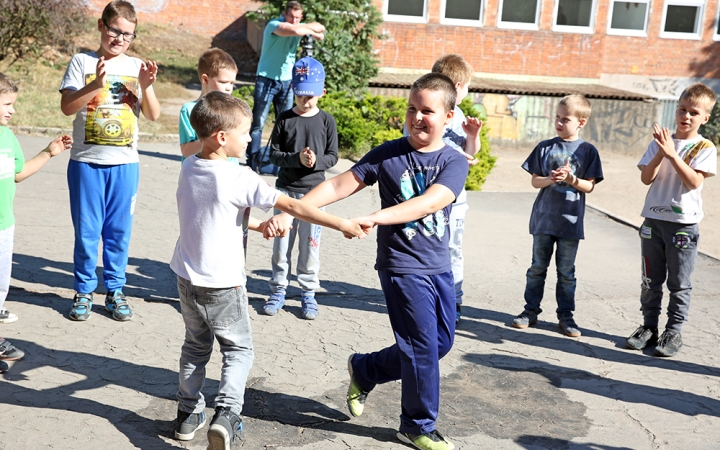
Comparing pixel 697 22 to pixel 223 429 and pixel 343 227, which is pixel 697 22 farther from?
pixel 223 429

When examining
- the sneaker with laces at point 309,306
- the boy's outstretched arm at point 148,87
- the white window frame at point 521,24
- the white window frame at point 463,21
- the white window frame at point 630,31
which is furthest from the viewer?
the white window frame at point 630,31

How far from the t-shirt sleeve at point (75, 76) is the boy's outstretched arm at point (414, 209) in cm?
249

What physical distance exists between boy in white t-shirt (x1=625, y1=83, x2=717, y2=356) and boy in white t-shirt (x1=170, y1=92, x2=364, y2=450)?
273 centimetres

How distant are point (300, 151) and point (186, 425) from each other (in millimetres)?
2347

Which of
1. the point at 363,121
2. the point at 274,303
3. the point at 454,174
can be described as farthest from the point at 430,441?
the point at 363,121

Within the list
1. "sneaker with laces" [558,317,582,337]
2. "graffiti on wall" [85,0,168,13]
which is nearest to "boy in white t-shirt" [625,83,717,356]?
"sneaker with laces" [558,317,582,337]

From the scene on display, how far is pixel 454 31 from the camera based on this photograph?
A: 751 inches

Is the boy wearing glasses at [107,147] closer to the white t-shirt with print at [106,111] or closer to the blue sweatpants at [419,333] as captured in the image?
the white t-shirt with print at [106,111]

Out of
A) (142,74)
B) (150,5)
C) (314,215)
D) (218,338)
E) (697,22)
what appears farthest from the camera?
(150,5)

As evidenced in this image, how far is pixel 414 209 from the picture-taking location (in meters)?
3.60

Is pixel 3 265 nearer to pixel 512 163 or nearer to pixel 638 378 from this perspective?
Result: pixel 638 378

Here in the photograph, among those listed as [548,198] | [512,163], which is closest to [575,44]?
[512,163]

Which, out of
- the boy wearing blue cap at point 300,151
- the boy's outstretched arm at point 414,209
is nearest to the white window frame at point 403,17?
the boy wearing blue cap at point 300,151

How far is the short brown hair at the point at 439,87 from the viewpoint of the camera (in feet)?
12.2
